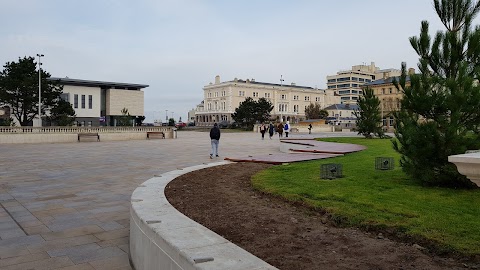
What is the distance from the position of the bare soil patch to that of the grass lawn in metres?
0.30

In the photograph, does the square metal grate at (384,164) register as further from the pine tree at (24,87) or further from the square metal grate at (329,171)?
the pine tree at (24,87)

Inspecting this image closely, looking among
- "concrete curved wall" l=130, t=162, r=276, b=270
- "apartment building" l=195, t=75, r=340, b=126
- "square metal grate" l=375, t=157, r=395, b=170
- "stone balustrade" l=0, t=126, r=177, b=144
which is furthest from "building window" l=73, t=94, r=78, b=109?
"concrete curved wall" l=130, t=162, r=276, b=270

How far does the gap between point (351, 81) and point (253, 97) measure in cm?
4485

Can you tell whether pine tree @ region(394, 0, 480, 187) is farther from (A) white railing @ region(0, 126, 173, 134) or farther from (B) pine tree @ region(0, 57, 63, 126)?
(B) pine tree @ region(0, 57, 63, 126)

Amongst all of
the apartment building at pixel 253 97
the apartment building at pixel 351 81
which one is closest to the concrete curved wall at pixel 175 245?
the apartment building at pixel 253 97

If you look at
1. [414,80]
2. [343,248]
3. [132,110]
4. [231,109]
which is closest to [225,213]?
[343,248]

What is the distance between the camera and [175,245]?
3516 mm

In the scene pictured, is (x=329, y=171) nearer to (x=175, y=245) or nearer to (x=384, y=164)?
(x=384, y=164)

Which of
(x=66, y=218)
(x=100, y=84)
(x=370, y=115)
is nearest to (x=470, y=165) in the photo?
(x=66, y=218)

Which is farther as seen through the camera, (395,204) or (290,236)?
(395,204)

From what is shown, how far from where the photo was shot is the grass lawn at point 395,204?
15.2 ft

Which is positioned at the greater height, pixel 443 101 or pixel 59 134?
pixel 443 101

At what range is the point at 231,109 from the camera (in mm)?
113688

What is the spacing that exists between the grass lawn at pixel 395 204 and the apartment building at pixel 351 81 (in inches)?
5420
